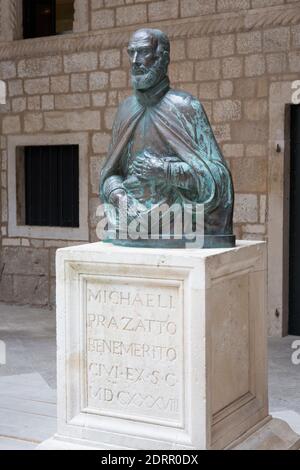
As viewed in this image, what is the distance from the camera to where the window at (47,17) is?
831 cm

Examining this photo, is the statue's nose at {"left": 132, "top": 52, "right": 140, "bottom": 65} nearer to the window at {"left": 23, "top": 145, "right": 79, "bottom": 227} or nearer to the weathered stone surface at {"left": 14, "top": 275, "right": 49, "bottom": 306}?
the window at {"left": 23, "top": 145, "right": 79, "bottom": 227}

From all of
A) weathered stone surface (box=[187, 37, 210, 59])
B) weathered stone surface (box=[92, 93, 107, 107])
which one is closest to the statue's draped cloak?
weathered stone surface (box=[187, 37, 210, 59])

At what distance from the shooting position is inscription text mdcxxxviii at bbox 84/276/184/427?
3275 mm

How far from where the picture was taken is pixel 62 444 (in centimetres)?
349

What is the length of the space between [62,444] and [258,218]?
3.74m

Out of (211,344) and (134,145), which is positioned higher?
(134,145)

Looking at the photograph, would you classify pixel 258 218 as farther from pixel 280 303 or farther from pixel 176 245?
pixel 176 245

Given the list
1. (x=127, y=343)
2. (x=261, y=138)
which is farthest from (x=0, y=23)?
(x=127, y=343)

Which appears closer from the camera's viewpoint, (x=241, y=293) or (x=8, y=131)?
(x=241, y=293)

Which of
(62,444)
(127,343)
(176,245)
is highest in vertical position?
(176,245)

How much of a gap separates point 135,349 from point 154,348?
0.09 meters

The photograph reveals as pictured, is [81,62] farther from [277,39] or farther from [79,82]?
[277,39]
